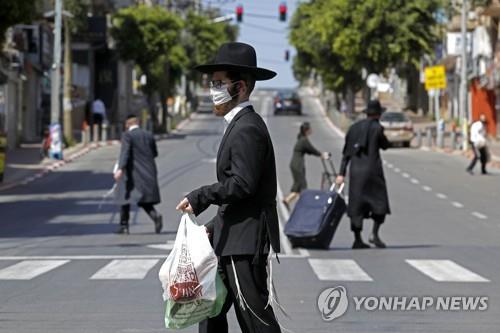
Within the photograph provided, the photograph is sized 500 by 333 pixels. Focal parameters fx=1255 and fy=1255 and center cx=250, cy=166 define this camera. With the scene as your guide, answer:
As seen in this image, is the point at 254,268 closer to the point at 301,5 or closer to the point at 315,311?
the point at 315,311

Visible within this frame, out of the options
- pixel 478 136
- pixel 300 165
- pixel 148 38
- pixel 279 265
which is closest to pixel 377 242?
pixel 279 265

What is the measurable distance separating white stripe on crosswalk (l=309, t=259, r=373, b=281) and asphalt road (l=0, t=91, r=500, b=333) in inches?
0.5

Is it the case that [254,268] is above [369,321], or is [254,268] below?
above

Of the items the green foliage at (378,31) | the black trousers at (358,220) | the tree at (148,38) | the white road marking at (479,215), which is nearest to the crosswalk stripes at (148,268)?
the black trousers at (358,220)

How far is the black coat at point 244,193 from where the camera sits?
672cm

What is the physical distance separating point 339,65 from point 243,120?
240 feet

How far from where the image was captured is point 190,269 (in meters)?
6.53

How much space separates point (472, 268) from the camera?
48.7ft

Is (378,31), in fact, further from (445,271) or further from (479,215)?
(445,271)

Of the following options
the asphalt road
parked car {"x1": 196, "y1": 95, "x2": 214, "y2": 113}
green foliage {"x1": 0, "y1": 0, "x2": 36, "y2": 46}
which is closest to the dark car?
parked car {"x1": 196, "y1": 95, "x2": 214, "y2": 113}

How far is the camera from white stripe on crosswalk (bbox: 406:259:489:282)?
13.6 metres

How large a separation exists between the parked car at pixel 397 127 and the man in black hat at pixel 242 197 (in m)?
47.2

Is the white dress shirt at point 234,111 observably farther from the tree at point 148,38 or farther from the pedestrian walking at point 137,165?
the tree at point 148,38

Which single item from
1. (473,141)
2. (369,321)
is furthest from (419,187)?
(369,321)
